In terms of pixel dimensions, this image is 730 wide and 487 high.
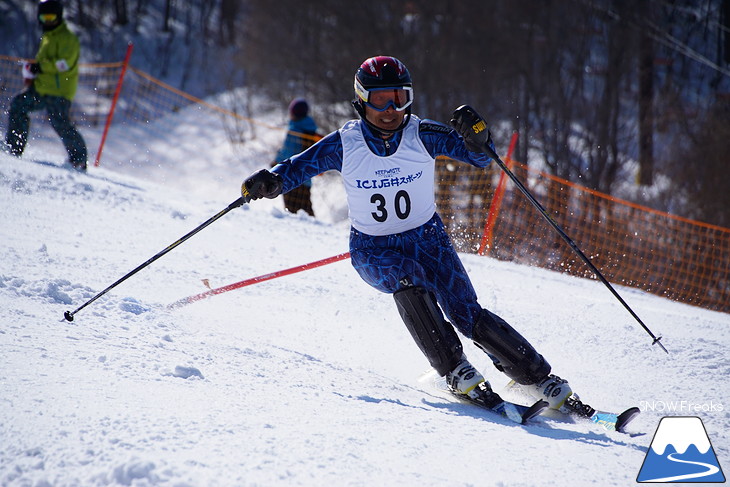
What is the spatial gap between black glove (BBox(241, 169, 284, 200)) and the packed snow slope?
83 cm

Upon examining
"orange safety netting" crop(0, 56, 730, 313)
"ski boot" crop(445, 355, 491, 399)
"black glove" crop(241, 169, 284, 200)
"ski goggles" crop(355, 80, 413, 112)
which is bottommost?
"orange safety netting" crop(0, 56, 730, 313)

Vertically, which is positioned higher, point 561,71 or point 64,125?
point 561,71

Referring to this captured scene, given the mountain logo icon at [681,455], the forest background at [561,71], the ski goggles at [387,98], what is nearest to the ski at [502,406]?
the mountain logo icon at [681,455]

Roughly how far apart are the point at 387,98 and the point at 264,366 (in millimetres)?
1499

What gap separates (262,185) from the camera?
3512 millimetres

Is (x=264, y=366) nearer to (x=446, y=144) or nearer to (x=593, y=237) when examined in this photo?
(x=446, y=144)

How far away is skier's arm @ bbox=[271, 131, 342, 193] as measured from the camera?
3.65 meters

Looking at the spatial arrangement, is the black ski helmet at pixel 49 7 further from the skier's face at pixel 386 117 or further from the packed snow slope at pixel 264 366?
the skier's face at pixel 386 117

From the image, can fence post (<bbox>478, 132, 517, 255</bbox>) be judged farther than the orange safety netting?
No

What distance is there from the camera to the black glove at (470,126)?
348 centimetres

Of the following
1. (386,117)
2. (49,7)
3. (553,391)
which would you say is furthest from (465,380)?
(49,7)

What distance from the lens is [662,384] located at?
12.6 ft

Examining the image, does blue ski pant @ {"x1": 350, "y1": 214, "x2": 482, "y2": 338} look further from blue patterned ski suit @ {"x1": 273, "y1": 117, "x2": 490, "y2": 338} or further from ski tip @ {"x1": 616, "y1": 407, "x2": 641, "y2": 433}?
ski tip @ {"x1": 616, "y1": 407, "x2": 641, "y2": 433}
